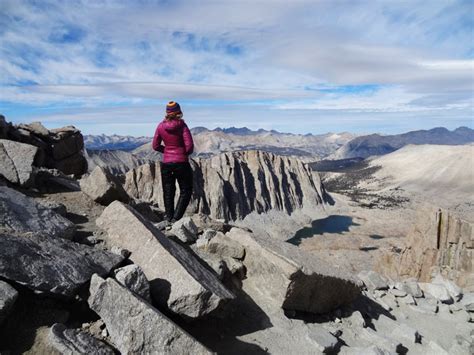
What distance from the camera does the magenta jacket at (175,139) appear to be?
9641mm

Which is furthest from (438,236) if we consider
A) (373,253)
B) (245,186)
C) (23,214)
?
(245,186)

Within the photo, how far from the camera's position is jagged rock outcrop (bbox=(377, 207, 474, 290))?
2058 cm

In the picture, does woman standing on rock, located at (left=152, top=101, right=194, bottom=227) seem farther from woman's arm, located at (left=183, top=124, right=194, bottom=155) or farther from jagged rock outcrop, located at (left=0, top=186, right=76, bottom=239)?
jagged rock outcrop, located at (left=0, top=186, right=76, bottom=239)

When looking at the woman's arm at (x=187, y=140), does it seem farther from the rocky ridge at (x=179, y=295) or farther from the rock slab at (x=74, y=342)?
the rock slab at (x=74, y=342)

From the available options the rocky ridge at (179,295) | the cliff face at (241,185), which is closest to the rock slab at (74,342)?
the rocky ridge at (179,295)

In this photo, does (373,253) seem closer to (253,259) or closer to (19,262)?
(253,259)

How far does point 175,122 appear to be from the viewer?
9.62 m

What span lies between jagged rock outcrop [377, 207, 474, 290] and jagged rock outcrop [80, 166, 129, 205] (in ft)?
54.4

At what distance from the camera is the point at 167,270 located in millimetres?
6660

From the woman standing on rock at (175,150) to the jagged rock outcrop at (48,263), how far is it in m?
3.96

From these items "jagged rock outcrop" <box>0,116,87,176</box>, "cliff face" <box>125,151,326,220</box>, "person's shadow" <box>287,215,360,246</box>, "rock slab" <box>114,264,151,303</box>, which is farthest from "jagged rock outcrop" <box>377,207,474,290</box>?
"person's shadow" <box>287,215,360,246</box>

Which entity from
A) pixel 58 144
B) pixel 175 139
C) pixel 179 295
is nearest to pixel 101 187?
pixel 175 139

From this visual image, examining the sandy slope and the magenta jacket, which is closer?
the magenta jacket

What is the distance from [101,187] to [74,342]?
241 inches
